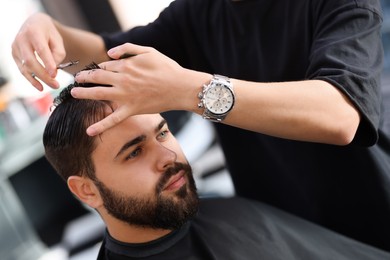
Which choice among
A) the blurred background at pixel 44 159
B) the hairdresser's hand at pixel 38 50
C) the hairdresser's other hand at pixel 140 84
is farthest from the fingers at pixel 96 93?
the blurred background at pixel 44 159

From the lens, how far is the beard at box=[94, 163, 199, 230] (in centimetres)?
141

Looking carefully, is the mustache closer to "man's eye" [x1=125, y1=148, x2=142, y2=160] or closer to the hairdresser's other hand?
"man's eye" [x1=125, y1=148, x2=142, y2=160]

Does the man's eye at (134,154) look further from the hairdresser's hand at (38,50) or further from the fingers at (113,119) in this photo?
the fingers at (113,119)

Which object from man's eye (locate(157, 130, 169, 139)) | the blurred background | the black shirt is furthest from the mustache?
the blurred background

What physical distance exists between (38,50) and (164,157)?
0.50 m

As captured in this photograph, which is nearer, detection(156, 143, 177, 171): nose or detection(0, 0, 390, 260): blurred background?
detection(156, 143, 177, 171): nose

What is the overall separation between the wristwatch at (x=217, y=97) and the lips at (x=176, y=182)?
464mm

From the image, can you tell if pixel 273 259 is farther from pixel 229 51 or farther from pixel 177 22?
pixel 177 22

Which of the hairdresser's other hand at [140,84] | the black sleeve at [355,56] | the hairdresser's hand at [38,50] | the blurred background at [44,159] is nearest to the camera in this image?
the hairdresser's other hand at [140,84]

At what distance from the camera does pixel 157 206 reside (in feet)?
4.63

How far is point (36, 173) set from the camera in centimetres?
327

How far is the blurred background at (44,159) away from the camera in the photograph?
9.31 ft

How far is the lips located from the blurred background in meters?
1.14

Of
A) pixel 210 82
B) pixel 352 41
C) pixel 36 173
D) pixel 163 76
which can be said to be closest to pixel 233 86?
pixel 210 82
